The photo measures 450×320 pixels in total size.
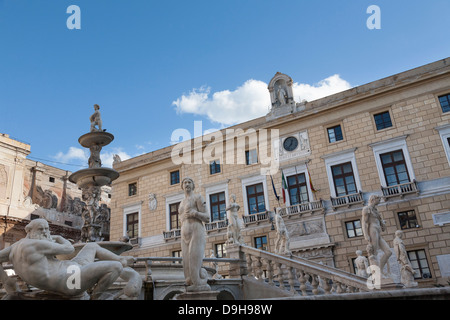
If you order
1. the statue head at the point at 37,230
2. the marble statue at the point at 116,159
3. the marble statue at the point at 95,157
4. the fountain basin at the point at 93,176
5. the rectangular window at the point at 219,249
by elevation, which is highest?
the marble statue at the point at 116,159

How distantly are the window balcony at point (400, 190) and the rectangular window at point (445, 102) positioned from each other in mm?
4675

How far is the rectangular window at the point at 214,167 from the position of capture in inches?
1050

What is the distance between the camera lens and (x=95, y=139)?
42.4ft

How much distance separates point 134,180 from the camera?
30.4m

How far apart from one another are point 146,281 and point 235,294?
9.21 ft

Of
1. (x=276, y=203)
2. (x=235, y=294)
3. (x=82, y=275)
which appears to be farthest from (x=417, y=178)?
(x=82, y=275)

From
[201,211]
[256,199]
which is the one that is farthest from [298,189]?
[201,211]

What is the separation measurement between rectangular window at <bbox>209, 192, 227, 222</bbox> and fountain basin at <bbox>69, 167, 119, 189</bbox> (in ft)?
44.9

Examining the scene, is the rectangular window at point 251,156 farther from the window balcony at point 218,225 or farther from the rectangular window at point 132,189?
the rectangular window at point 132,189

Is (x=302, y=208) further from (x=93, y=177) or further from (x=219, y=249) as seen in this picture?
(x=93, y=177)

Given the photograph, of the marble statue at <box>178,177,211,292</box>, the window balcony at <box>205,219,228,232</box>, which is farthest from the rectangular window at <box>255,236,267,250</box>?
the marble statue at <box>178,177,211,292</box>

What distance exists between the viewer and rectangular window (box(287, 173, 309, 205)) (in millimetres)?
22609

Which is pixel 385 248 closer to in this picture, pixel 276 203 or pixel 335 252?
pixel 335 252

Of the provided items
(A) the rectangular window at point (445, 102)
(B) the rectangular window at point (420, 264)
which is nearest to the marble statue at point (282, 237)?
(B) the rectangular window at point (420, 264)
